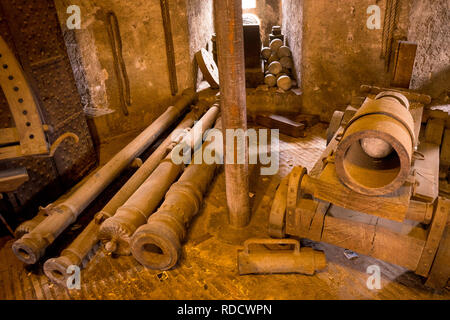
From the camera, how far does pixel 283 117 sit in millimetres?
7621

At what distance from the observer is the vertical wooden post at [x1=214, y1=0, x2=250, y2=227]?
3414 millimetres

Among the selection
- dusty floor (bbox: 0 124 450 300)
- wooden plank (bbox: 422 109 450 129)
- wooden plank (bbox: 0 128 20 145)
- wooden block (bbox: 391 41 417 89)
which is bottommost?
dusty floor (bbox: 0 124 450 300)

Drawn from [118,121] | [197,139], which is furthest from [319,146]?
[118,121]

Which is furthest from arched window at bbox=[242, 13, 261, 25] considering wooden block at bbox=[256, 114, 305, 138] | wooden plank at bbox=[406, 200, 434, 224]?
wooden plank at bbox=[406, 200, 434, 224]

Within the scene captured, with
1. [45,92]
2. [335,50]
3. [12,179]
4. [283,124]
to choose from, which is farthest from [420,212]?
[45,92]

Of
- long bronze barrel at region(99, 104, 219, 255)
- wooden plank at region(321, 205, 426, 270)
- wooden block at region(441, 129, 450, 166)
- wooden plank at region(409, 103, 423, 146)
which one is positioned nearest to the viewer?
wooden plank at region(321, 205, 426, 270)

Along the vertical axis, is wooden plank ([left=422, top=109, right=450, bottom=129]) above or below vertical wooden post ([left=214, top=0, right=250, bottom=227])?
below

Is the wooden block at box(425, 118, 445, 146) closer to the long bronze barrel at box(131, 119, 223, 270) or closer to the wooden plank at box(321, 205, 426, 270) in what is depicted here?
the wooden plank at box(321, 205, 426, 270)

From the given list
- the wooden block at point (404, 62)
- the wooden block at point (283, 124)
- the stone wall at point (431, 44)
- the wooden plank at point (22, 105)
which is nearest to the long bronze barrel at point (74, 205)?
the wooden plank at point (22, 105)

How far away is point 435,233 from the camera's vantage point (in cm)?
315

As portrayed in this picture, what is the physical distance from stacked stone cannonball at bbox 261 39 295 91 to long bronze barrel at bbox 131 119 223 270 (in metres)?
3.83

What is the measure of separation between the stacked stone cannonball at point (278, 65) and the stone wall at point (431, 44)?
8.71 ft

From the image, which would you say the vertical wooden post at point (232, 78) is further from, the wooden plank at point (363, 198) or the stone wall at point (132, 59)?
the stone wall at point (132, 59)

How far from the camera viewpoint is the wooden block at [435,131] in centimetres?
473
